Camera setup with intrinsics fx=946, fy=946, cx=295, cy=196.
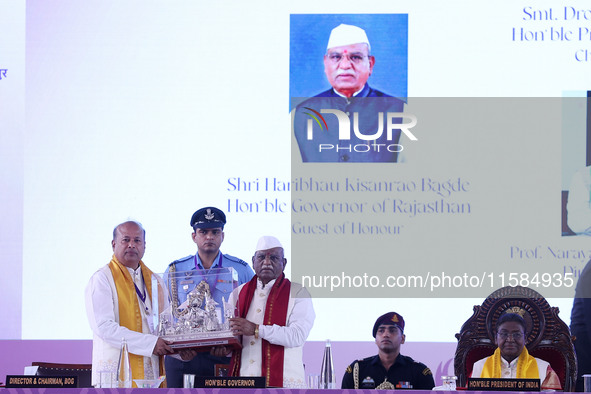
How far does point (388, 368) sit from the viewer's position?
480 cm

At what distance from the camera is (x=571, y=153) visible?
6.11 meters

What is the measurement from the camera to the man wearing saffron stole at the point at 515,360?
175 inches

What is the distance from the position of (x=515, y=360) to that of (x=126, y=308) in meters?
1.97

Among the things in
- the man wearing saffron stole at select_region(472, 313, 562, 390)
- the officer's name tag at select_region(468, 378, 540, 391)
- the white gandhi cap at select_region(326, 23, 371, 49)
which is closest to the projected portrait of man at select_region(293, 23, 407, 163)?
the white gandhi cap at select_region(326, 23, 371, 49)

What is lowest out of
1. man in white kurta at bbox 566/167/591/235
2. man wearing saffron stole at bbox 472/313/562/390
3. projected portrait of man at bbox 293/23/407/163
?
man wearing saffron stole at bbox 472/313/562/390

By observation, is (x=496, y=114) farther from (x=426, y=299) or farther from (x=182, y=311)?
(x=182, y=311)

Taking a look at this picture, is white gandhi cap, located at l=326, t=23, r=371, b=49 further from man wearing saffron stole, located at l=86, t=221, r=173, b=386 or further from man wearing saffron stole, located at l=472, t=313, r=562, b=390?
man wearing saffron stole, located at l=472, t=313, r=562, b=390

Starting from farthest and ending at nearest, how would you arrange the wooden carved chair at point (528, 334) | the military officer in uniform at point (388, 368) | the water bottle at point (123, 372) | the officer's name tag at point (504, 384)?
the military officer in uniform at point (388, 368) → the wooden carved chair at point (528, 334) → the water bottle at point (123, 372) → the officer's name tag at point (504, 384)

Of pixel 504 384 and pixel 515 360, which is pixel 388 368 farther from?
pixel 504 384

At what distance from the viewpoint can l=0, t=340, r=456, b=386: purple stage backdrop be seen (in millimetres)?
6113

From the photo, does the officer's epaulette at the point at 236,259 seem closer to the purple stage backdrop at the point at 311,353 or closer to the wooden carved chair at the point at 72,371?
the purple stage backdrop at the point at 311,353

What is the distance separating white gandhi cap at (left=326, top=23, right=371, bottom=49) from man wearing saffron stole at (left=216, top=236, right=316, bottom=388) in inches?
71.4

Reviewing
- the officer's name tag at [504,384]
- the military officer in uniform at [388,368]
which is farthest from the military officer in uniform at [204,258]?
the officer's name tag at [504,384]

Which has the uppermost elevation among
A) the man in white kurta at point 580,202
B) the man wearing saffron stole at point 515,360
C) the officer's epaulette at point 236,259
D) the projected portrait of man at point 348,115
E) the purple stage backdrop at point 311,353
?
the projected portrait of man at point 348,115
